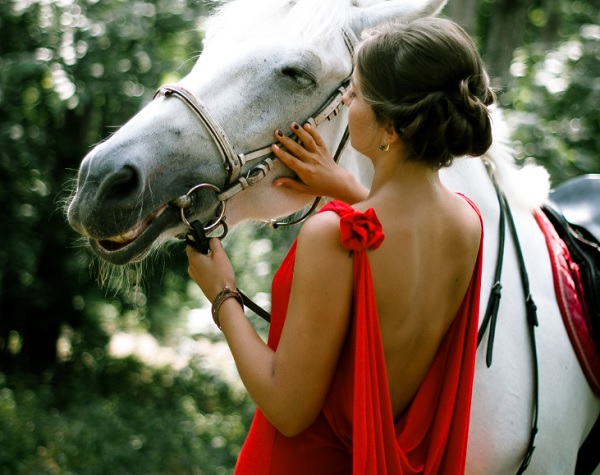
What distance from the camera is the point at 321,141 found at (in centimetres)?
212

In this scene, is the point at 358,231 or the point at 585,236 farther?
the point at 585,236

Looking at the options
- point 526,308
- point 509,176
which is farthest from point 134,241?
point 509,176

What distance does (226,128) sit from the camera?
6.74ft

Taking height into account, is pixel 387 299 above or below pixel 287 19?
below

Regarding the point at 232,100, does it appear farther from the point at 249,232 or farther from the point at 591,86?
the point at 591,86

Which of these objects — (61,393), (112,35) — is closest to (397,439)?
(112,35)

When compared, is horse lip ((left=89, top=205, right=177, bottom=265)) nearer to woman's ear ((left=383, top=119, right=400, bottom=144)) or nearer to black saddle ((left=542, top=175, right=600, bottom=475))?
woman's ear ((left=383, top=119, right=400, bottom=144))

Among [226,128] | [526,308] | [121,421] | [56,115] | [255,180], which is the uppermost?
[226,128]

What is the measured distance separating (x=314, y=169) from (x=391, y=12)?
624mm

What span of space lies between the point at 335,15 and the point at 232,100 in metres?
0.45

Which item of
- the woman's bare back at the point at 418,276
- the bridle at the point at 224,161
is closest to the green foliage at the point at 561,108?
the bridle at the point at 224,161

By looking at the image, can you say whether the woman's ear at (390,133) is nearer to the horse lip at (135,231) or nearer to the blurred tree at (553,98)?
the horse lip at (135,231)

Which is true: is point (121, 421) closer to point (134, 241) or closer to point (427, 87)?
point (134, 241)

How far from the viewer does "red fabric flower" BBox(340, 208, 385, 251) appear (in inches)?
55.7
